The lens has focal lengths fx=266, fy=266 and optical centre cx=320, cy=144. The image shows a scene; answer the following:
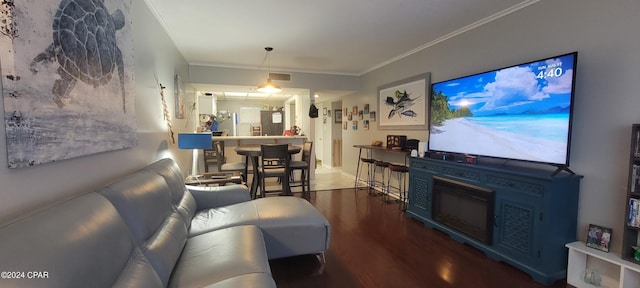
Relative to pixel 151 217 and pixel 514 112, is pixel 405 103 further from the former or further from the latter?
pixel 151 217

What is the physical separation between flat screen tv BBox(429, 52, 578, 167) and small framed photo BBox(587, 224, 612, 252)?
0.53 m

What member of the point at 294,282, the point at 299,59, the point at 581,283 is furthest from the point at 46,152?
the point at 299,59

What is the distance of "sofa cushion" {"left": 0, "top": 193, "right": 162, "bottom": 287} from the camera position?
29.3 inches

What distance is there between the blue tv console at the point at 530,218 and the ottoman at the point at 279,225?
158 cm

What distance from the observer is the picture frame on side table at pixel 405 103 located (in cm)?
385

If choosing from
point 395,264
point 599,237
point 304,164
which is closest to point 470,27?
point 599,237

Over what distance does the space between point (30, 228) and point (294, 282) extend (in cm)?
166

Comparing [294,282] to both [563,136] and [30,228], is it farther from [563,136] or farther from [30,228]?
[563,136]

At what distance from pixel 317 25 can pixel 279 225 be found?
2.26m

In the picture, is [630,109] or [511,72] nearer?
[630,109]

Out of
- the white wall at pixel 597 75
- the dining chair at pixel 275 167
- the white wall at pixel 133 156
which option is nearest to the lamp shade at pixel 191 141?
the white wall at pixel 133 156

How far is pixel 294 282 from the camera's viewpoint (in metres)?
2.08

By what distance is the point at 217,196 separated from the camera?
2.69m

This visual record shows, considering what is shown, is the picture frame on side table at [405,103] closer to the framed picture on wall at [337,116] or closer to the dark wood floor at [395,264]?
the dark wood floor at [395,264]
